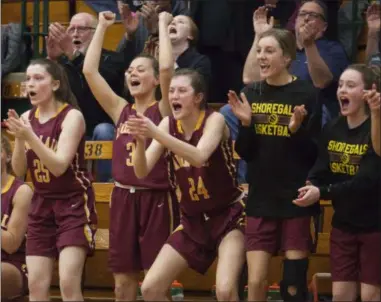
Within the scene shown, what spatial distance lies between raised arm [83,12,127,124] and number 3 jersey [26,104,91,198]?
0.28m

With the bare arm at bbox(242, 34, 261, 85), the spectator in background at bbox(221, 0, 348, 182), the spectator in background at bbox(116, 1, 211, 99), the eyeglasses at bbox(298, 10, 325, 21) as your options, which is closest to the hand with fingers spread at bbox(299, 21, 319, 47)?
the spectator in background at bbox(221, 0, 348, 182)

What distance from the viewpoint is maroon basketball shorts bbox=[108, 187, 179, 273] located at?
7.14m

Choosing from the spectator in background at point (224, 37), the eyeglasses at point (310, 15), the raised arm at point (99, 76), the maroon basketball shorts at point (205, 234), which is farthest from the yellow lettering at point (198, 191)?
the spectator in background at point (224, 37)

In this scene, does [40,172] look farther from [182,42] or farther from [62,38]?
[182,42]

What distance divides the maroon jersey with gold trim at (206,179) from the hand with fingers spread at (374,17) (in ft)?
5.51

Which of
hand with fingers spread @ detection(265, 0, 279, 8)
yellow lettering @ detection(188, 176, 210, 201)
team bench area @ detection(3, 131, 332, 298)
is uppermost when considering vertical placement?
hand with fingers spread @ detection(265, 0, 279, 8)

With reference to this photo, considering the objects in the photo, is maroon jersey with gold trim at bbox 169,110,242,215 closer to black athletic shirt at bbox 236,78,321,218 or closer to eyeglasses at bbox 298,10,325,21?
black athletic shirt at bbox 236,78,321,218

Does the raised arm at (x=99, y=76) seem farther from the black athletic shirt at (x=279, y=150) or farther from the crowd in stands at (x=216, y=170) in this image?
the black athletic shirt at (x=279, y=150)

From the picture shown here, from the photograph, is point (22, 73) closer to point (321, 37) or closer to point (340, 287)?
point (321, 37)

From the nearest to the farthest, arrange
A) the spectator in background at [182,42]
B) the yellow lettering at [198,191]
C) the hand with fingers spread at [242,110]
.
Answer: the hand with fingers spread at [242,110] → the yellow lettering at [198,191] → the spectator in background at [182,42]

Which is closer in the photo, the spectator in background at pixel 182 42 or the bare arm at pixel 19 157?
the bare arm at pixel 19 157

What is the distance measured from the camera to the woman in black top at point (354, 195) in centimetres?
652

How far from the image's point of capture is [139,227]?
723 cm

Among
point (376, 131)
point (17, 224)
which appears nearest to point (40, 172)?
point (17, 224)
